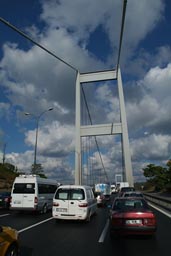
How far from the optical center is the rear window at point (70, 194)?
12.7 meters

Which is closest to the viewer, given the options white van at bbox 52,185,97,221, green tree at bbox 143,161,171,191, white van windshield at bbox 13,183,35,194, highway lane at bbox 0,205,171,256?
highway lane at bbox 0,205,171,256

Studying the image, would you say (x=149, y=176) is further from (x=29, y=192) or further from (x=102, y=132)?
(x=29, y=192)

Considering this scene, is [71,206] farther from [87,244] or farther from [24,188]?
[24,188]

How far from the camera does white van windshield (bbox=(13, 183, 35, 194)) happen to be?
674 inches

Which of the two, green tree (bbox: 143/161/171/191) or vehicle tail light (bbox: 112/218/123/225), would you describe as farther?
green tree (bbox: 143/161/171/191)

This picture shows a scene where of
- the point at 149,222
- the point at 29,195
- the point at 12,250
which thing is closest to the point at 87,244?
the point at 149,222

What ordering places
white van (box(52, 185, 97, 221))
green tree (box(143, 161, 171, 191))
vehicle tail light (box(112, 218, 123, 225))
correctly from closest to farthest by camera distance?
vehicle tail light (box(112, 218, 123, 225))
white van (box(52, 185, 97, 221))
green tree (box(143, 161, 171, 191))

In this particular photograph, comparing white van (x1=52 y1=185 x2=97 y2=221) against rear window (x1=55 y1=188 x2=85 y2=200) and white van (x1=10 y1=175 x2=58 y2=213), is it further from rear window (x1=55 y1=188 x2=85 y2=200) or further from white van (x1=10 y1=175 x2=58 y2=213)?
white van (x1=10 y1=175 x2=58 y2=213)

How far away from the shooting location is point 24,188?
1731cm

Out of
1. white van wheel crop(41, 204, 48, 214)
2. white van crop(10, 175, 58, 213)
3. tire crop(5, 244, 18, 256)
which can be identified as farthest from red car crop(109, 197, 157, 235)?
white van wheel crop(41, 204, 48, 214)

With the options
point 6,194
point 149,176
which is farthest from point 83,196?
point 149,176

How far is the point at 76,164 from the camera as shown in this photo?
44875 millimetres

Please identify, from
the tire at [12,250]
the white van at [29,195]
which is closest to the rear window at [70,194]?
the white van at [29,195]

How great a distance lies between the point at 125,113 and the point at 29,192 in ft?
108
